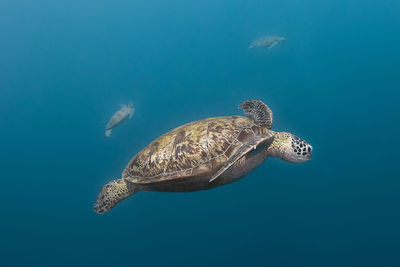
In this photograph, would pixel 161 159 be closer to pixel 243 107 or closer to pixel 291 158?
pixel 243 107

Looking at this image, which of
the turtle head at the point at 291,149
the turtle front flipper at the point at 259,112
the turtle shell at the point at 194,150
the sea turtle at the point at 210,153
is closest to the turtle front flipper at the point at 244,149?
the sea turtle at the point at 210,153

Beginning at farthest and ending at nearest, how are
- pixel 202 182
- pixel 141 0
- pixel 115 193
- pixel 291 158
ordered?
pixel 141 0, pixel 115 193, pixel 291 158, pixel 202 182

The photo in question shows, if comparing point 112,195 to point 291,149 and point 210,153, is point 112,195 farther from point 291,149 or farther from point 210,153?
point 291,149

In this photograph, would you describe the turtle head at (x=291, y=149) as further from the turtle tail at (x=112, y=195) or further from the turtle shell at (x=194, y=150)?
the turtle tail at (x=112, y=195)

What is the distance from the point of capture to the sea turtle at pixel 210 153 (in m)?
3.65

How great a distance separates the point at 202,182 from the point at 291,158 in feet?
5.83

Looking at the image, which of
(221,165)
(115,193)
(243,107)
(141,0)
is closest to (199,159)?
(221,165)

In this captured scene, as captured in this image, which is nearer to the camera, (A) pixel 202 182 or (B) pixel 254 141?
(B) pixel 254 141

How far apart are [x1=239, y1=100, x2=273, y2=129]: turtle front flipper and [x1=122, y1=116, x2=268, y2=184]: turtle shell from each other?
0.50 ft

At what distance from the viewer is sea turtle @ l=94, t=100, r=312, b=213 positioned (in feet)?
12.0

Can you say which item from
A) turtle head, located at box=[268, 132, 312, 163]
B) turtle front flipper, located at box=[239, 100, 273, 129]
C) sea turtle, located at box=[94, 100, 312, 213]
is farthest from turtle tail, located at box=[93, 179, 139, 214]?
turtle head, located at box=[268, 132, 312, 163]

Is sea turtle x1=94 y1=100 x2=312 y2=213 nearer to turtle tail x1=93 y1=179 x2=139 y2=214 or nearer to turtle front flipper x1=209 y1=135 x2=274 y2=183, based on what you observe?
turtle front flipper x1=209 y1=135 x2=274 y2=183

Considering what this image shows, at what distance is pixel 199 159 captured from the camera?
145 inches

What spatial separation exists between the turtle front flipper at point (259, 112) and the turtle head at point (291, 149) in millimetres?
393
